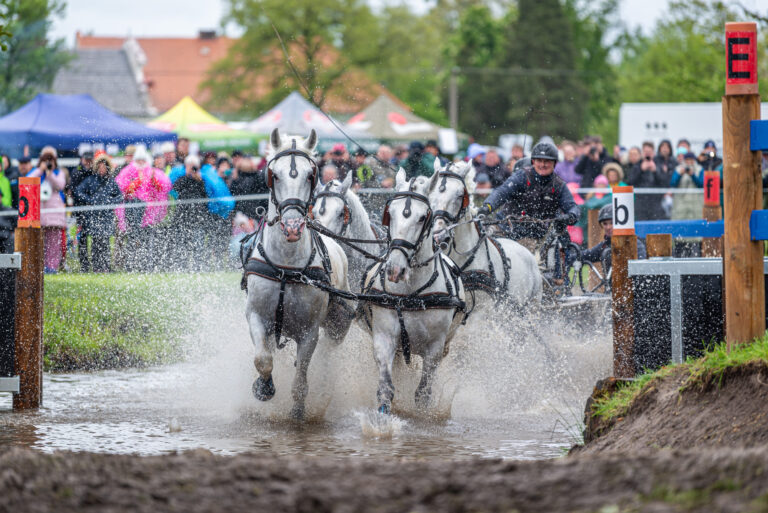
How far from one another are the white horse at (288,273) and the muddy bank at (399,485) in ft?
12.3

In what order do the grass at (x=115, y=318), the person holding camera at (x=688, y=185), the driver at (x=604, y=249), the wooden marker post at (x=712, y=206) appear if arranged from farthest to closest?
1. the person holding camera at (x=688, y=185)
2. the wooden marker post at (x=712, y=206)
3. the driver at (x=604, y=249)
4. the grass at (x=115, y=318)

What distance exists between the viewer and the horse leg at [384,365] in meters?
8.84

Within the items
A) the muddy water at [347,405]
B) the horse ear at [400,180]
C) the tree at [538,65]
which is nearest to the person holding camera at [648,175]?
the muddy water at [347,405]

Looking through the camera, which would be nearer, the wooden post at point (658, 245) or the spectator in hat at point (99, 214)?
the wooden post at point (658, 245)

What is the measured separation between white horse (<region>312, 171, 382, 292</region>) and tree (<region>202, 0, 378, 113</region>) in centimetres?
5390

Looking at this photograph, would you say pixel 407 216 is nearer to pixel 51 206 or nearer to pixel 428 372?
pixel 428 372

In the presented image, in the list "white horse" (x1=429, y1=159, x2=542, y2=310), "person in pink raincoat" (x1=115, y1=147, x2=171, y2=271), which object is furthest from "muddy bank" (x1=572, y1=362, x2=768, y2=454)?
"person in pink raincoat" (x1=115, y1=147, x2=171, y2=271)

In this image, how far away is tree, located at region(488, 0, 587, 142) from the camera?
65938mm

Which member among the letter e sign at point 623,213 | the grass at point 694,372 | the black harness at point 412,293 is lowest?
the grass at point 694,372

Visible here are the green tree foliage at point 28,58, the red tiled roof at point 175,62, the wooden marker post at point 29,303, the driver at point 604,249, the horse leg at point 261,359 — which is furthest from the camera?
the red tiled roof at point 175,62

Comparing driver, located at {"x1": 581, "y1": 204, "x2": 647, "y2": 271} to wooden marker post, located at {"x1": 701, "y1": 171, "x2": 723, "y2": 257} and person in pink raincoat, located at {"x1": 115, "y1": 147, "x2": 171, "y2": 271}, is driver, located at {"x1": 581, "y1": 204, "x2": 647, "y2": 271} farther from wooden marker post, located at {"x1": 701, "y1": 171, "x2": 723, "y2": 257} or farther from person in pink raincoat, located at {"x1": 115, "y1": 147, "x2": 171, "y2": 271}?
person in pink raincoat, located at {"x1": 115, "y1": 147, "x2": 171, "y2": 271}

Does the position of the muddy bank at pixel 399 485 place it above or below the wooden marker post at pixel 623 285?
below

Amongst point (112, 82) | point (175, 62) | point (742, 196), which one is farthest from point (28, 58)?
Answer: point (175, 62)

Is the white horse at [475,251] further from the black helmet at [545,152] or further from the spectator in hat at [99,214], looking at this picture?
the spectator in hat at [99,214]
